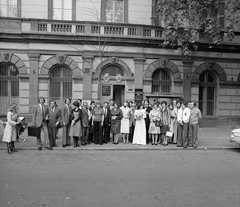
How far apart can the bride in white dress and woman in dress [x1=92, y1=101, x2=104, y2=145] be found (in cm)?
164

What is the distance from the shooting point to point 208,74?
1820 cm

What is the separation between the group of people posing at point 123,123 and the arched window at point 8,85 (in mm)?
6661

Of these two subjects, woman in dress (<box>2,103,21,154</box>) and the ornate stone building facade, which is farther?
the ornate stone building facade

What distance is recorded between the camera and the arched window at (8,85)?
1620 cm

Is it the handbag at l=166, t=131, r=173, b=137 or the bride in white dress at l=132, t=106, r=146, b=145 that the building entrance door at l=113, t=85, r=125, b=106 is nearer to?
the bride in white dress at l=132, t=106, r=146, b=145

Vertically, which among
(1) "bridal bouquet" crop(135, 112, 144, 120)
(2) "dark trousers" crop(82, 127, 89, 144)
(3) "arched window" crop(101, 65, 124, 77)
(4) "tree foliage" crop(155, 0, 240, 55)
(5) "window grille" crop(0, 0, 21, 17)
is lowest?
(2) "dark trousers" crop(82, 127, 89, 144)

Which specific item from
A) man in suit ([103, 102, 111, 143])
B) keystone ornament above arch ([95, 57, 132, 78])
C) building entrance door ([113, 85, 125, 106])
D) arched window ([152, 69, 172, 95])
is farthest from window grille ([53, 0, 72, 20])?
man in suit ([103, 102, 111, 143])

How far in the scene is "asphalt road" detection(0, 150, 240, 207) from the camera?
4.80 metres

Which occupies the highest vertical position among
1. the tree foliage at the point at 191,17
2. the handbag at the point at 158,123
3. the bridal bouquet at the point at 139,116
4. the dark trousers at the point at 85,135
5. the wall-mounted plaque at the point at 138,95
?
the tree foliage at the point at 191,17

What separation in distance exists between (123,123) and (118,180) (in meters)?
5.94

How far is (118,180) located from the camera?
606 cm

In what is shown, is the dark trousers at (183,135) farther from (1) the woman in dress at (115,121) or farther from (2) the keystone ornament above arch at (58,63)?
(2) the keystone ornament above arch at (58,63)

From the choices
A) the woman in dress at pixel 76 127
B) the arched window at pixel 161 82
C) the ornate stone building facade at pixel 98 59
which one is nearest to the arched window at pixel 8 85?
the ornate stone building facade at pixel 98 59

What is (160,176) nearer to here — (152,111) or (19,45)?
(152,111)
